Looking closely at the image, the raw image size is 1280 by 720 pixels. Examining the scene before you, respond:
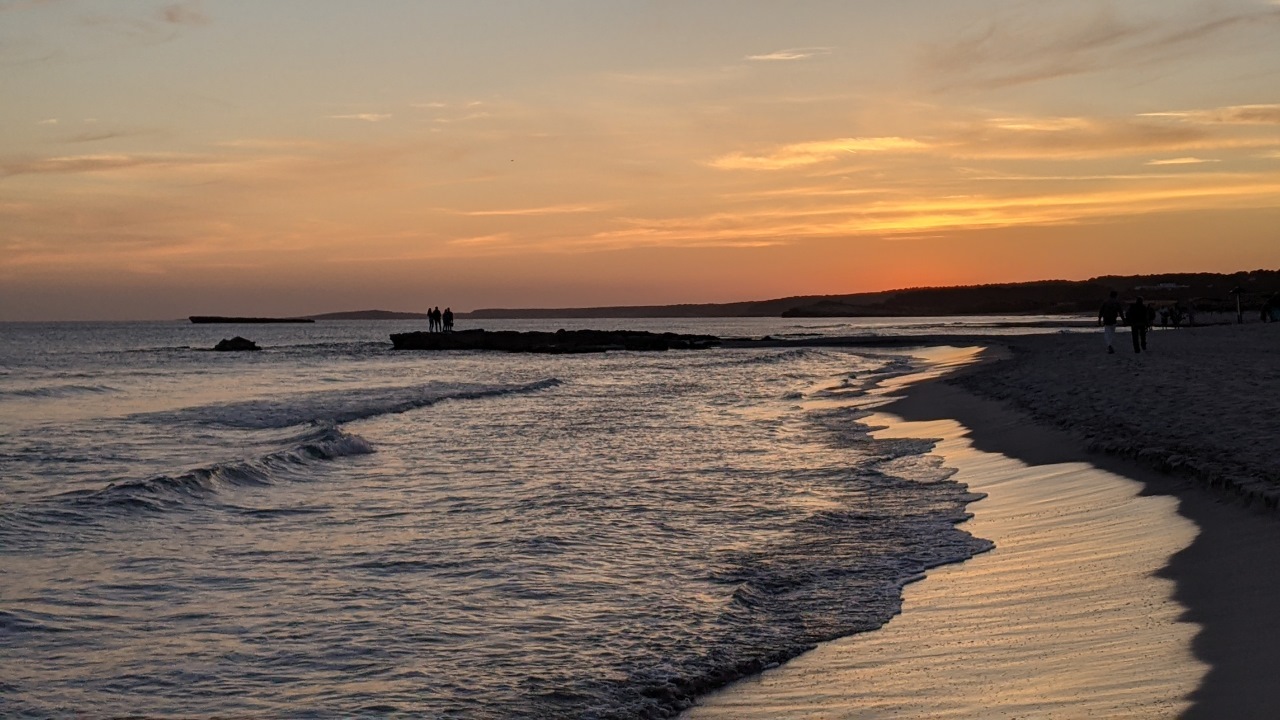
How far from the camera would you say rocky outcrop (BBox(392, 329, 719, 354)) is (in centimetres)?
7325

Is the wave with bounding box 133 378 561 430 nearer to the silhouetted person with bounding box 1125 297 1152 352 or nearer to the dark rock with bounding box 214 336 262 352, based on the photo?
the silhouetted person with bounding box 1125 297 1152 352

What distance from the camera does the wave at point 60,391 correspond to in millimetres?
34375

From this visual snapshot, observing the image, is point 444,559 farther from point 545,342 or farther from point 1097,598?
point 545,342

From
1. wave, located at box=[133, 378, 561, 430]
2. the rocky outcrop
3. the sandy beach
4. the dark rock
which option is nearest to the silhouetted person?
the sandy beach

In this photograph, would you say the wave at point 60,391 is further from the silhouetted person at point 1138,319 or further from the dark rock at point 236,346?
the dark rock at point 236,346

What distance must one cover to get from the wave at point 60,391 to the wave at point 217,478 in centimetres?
1890

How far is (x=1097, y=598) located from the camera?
7.25 metres

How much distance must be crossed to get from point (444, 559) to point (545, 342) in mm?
64585

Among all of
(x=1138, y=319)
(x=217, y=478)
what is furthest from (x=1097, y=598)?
(x=1138, y=319)

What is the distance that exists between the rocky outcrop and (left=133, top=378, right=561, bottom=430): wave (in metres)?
34.5

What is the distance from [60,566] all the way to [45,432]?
14.5 meters

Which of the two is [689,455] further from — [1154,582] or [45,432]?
[45,432]

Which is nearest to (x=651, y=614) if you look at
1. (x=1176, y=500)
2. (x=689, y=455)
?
(x=1176, y=500)

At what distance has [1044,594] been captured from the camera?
25.0 feet
